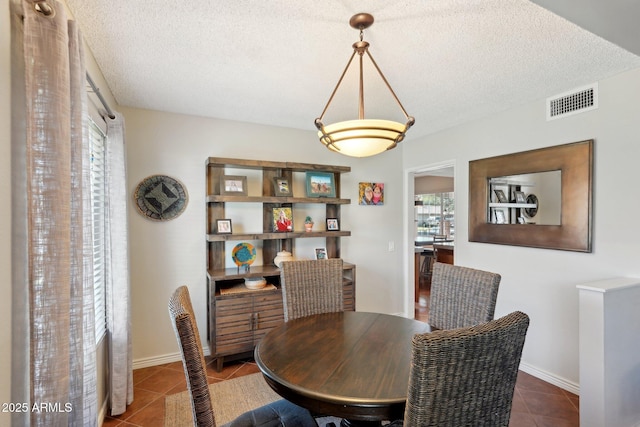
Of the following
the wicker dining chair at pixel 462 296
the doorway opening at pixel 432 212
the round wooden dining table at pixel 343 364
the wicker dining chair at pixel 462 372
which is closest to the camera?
the wicker dining chair at pixel 462 372

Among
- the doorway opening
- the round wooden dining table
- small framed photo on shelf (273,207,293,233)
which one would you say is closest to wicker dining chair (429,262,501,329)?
the round wooden dining table

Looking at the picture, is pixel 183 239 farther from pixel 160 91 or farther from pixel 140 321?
pixel 160 91

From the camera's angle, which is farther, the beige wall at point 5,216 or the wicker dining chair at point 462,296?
the wicker dining chair at point 462,296

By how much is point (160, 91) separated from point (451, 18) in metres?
2.21

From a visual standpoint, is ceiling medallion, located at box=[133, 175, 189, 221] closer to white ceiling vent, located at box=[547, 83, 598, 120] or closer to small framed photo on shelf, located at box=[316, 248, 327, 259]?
small framed photo on shelf, located at box=[316, 248, 327, 259]

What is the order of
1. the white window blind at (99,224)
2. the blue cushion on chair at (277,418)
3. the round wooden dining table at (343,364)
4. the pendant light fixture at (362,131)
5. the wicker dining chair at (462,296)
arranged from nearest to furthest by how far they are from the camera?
the round wooden dining table at (343,364)
the blue cushion on chair at (277,418)
the pendant light fixture at (362,131)
the wicker dining chair at (462,296)
the white window blind at (99,224)

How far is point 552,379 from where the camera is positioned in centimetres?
269

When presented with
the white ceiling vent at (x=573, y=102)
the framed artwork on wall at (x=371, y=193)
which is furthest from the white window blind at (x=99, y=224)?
the white ceiling vent at (x=573, y=102)

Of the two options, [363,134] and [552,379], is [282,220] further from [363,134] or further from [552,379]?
[552,379]

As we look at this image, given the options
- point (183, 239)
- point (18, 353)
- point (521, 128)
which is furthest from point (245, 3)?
point (521, 128)

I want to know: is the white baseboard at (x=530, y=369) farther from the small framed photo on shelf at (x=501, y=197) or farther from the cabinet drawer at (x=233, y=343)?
the small framed photo on shelf at (x=501, y=197)

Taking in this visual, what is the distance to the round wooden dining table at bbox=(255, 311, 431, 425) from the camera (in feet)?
3.79

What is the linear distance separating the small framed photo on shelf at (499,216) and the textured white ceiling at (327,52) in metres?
0.98

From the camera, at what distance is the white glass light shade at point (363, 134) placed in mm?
1562
